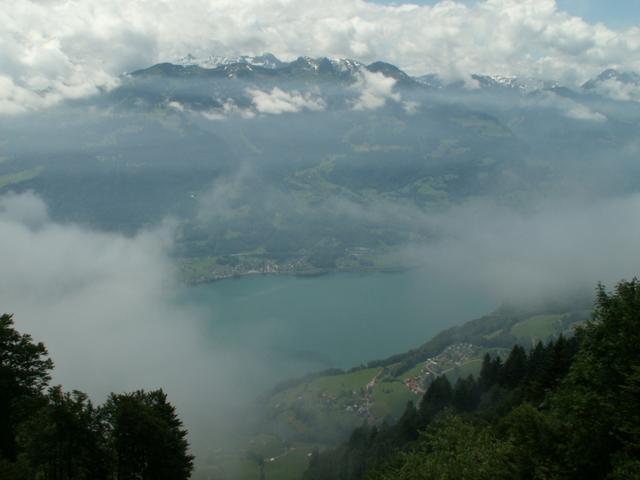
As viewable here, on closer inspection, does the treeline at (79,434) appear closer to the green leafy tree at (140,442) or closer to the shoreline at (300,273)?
the green leafy tree at (140,442)

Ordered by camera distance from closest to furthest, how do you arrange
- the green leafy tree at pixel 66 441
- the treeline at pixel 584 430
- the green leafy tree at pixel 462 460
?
1. the treeline at pixel 584 430
2. the green leafy tree at pixel 462 460
3. the green leafy tree at pixel 66 441

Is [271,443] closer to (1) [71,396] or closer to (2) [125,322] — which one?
(1) [71,396]

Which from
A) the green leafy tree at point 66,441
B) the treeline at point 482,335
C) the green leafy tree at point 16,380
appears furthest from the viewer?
the treeline at point 482,335

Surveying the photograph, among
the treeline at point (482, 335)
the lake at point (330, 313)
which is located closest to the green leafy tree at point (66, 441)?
the treeline at point (482, 335)

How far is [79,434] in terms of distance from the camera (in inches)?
698

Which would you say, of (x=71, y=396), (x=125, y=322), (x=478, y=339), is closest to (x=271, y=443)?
(x=478, y=339)

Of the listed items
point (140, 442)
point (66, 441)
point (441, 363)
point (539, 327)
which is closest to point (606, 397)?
point (140, 442)

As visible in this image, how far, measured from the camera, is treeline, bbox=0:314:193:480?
17219mm

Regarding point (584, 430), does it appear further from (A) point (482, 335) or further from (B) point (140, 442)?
(A) point (482, 335)

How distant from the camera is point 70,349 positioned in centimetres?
13988

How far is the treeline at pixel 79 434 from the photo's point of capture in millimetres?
17219

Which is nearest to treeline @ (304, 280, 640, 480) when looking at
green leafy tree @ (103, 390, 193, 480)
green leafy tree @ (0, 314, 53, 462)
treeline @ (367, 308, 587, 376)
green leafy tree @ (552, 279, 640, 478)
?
green leafy tree @ (552, 279, 640, 478)

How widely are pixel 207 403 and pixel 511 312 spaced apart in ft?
240

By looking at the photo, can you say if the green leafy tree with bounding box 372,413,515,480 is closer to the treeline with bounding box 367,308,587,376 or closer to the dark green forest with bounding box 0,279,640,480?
the dark green forest with bounding box 0,279,640,480
